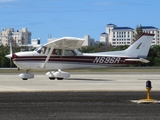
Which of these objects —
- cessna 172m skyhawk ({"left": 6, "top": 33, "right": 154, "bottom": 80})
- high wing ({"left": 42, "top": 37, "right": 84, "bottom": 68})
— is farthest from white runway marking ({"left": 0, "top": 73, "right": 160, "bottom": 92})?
high wing ({"left": 42, "top": 37, "right": 84, "bottom": 68})

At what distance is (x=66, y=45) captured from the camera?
27.3 metres

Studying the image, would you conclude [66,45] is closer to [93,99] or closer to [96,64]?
[96,64]

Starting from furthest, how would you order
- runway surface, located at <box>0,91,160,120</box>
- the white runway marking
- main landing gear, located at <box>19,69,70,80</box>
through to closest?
main landing gear, located at <box>19,69,70,80</box>, the white runway marking, runway surface, located at <box>0,91,160,120</box>

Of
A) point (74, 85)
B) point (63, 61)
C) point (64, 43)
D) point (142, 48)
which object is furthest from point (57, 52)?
point (74, 85)

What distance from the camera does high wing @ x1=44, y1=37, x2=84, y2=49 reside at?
87.1 ft

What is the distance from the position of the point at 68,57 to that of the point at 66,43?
4.40ft

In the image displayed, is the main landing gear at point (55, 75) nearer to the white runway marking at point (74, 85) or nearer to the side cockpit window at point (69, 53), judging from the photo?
the white runway marking at point (74, 85)

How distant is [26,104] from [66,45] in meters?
14.6

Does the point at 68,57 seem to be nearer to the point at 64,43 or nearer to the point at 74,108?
the point at 64,43

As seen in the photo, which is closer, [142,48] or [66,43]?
[66,43]

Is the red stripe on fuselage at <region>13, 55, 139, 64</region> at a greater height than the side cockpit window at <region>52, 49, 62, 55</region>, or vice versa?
the side cockpit window at <region>52, 49, 62, 55</region>

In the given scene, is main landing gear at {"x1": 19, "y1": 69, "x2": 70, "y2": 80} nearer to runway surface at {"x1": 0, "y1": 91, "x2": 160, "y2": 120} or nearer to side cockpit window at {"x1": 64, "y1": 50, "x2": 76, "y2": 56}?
side cockpit window at {"x1": 64, "y1": 50, "x2": 76, "y2": 56}

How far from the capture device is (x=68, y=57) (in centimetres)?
2803

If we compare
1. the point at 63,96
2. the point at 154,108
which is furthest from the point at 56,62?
the point at 154,108
